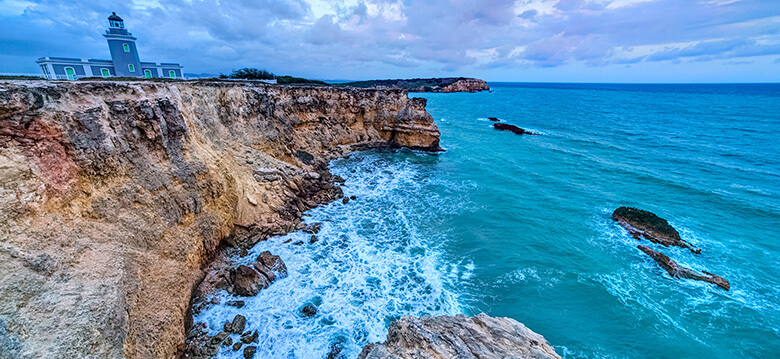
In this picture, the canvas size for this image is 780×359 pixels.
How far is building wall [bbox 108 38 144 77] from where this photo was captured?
3722cm

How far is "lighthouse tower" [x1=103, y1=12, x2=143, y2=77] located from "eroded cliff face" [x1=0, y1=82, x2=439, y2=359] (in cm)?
2699

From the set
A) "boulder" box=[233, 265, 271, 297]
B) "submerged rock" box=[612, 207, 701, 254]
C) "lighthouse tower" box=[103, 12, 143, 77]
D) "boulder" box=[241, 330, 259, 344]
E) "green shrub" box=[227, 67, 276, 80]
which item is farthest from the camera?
"green shrub" box=[227, 67, 276, 80]

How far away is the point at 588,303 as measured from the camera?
14.7m

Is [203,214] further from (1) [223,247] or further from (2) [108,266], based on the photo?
(2) [108,266]

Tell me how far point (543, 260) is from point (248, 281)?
1607cm

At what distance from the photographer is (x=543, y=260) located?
1753 cm

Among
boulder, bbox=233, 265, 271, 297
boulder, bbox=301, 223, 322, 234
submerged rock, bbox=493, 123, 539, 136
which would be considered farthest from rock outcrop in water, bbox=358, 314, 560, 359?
submerged rock, bbox=493, 123, 539, 136

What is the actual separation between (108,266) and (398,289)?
11.4 metres

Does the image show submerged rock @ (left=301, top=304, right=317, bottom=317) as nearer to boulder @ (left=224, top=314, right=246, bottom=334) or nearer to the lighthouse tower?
boulder @ (left=224, top=314, right=246, bottom=334)

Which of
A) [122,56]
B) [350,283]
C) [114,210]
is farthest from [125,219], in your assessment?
[122,56]

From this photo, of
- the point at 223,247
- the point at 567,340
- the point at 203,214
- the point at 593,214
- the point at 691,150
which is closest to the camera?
the point at 567,340

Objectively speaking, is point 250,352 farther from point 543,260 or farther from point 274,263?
point 543,260

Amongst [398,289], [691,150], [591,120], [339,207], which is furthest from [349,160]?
[591,120]

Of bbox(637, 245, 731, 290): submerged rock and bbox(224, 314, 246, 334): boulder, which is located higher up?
bbox(637, 245, 731, 290): submerged rock
